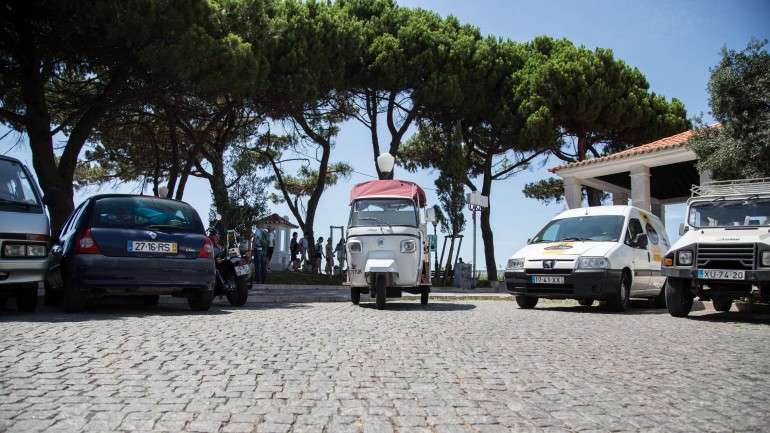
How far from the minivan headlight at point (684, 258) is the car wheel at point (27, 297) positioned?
361 inches

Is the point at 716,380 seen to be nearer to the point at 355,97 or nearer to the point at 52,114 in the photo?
the point at 52,114

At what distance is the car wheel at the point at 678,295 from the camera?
9938 millimetres

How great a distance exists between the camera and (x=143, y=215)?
8977mm

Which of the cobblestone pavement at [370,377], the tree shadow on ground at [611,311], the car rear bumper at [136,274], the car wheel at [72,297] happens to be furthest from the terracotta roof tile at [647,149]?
the car wheel at [72,297]

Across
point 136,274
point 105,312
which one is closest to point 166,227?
point 136,274

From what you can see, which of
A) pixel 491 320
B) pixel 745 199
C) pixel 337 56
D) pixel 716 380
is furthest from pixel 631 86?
pixel 716 380

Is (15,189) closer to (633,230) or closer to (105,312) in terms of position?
(105,312)

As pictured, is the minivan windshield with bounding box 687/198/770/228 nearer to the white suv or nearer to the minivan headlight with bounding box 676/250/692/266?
the white suv

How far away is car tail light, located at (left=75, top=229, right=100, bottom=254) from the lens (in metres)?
8.33

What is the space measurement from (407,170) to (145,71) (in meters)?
16.3

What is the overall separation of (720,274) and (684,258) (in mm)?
592

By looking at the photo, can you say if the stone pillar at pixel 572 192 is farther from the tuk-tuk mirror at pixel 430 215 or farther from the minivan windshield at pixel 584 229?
the tuk-tuk mirror at pixel 430 215

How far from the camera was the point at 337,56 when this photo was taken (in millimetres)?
23250

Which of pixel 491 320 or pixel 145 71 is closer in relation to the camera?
pixel 491 320
